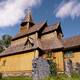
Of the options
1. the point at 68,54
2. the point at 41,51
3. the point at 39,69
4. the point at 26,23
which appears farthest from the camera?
the point at 26,23

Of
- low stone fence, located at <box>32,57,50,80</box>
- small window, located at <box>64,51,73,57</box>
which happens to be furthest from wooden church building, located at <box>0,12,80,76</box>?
low stone fence, located at <box>32,57,50,80</box>

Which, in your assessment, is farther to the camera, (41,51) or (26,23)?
(26,23)

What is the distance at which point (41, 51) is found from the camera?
29.9 metres

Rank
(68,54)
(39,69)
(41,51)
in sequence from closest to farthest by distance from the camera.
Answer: (39,69)
(68,54)
(41,51)

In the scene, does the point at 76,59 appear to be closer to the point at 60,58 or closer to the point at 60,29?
the point at 60,58

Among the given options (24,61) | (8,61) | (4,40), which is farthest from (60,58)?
(4,40)

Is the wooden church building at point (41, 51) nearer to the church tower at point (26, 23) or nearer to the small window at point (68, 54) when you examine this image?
the small window at point (68, 54)

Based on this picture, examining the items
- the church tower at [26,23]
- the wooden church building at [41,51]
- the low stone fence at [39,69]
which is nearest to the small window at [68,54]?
the wooden church building at [41,51]

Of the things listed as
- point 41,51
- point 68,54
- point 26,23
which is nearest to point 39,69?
point 68,54

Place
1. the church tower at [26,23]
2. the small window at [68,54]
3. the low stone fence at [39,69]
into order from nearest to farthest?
the low stone fence at [39,69] → the small window at [68,54] → the church tower at [26,23]

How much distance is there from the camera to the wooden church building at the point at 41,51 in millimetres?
27375

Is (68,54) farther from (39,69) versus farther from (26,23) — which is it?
(26,23)

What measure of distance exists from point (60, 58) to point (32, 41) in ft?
24.4

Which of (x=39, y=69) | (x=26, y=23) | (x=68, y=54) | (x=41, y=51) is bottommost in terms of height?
(x=39, y=69)
